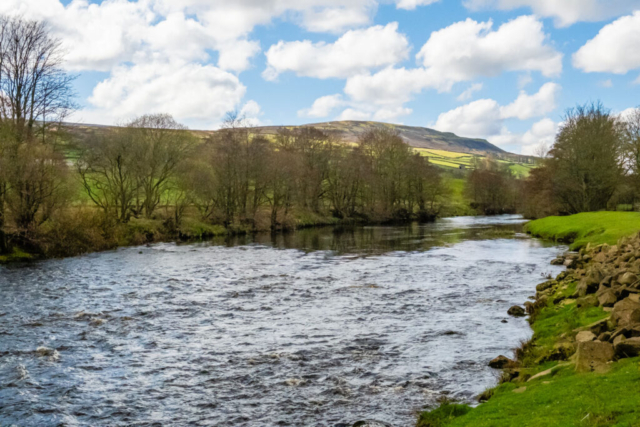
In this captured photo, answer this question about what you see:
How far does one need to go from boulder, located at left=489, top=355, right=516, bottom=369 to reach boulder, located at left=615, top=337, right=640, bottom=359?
4159 millimetres

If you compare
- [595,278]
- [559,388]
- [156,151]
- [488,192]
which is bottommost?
[559,388]

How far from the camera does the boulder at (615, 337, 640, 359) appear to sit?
32.1 feet

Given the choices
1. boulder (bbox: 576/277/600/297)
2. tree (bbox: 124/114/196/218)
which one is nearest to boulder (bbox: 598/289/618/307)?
boulder (bbox: 576/277/600/297)

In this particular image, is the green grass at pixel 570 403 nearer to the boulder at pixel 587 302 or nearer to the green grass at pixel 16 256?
the boulder at pixel 587 302

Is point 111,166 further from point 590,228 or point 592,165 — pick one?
point 592,165

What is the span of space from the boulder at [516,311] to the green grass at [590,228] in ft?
66.5

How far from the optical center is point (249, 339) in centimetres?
1750

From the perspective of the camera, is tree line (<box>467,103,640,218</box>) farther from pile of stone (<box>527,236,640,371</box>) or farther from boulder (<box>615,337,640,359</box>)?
boulder (<box>615,337,640,359</box>)

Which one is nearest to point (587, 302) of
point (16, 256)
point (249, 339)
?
point (249, 339)

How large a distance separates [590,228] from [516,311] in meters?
31.9

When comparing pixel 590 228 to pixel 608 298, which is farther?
pixel 590 228

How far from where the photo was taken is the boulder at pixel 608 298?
15.4 metres

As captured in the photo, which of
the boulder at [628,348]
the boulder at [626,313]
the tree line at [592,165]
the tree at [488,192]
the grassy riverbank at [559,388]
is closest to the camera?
the grassy riverbank at [559,388]

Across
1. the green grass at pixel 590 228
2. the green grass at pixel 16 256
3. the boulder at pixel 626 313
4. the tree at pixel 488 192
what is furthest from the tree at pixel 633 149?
the green grass at pixel 16 256
